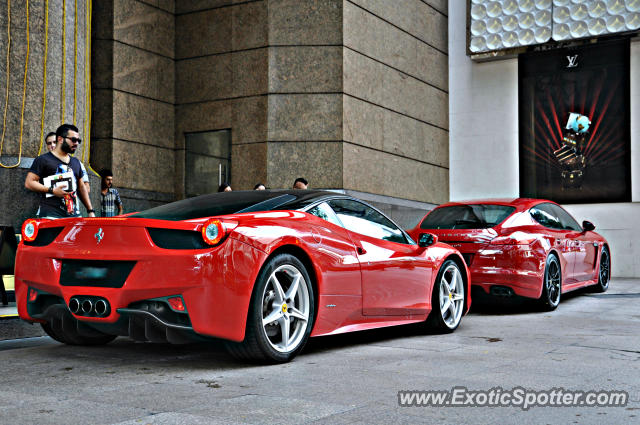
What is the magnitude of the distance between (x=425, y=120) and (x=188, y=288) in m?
13.9

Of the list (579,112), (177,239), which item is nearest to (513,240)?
(177,239)

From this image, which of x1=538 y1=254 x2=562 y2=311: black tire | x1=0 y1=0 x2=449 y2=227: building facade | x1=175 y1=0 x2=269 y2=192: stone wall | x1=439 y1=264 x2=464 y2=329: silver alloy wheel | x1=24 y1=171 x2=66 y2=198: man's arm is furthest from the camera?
x1=175 y1=0 x2=269 y2=192: stone wall

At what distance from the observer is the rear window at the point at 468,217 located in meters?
8.65

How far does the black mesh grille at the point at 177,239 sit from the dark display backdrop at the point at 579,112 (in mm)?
14075

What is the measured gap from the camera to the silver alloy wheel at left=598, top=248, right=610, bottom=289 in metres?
11.5

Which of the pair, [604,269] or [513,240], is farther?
[604,269]

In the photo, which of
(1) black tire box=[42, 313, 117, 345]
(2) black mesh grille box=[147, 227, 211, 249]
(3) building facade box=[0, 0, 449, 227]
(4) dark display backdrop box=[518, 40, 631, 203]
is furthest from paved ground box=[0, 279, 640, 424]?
(4) dark display backdrop box=[518, 40, 631, 203]

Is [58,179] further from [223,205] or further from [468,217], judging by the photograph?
[468,217]

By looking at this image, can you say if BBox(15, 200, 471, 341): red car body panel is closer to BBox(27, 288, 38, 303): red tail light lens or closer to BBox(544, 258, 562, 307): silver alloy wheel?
BBox(27, 288, 38, 303): red tail light lens

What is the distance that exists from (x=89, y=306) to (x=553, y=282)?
5999mm

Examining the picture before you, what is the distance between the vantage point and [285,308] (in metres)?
4.93

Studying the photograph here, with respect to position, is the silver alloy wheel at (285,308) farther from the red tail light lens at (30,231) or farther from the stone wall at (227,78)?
the stone wall at (227,78)

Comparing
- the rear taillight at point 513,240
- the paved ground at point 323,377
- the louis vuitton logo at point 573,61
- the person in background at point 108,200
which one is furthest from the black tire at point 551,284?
the louis vuitton logo at point 573,61

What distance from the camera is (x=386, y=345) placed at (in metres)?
5.91
